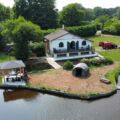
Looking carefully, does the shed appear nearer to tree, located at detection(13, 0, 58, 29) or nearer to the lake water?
the lake water

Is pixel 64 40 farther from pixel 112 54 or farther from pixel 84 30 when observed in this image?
pixel 84 30

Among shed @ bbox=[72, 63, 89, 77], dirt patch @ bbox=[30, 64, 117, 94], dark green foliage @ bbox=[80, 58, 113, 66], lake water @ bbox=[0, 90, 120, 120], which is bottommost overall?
lake water @ bbox=[0, 90, 120, 120]

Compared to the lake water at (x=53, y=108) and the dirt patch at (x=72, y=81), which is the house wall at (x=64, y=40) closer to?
the dirt patch at (x=72, y=81)

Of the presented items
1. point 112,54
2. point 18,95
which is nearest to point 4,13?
point 112,54

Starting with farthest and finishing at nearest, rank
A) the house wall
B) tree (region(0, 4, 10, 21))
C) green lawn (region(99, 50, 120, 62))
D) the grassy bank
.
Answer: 1. tree (region(0, 4, 10, 21))
2. the house wall
3. green lawn (region(99, 50, 120, 62))
4. the grassy bank

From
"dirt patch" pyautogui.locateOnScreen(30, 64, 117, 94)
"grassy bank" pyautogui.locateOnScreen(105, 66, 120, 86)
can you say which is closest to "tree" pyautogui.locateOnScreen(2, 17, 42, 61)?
"dirt patch" pyautogui.locateOnScreen(30, 64, 117, 94)

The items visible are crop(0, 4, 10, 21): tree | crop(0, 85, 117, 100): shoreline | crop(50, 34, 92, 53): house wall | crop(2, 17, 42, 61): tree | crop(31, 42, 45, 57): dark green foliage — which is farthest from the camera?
crop(0, 4, 10, 21): tree

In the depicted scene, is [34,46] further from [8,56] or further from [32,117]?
[32,117]

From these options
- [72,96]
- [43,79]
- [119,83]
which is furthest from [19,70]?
[119,83]
